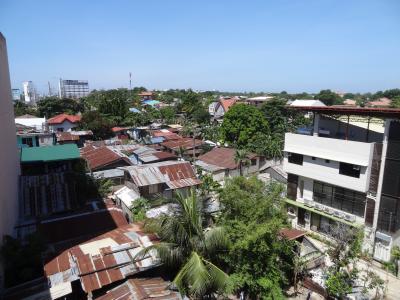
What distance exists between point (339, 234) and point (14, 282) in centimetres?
1566

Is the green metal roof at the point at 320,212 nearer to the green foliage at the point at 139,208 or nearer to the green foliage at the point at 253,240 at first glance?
the green foliage at the point at 253,240

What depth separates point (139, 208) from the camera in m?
20.6

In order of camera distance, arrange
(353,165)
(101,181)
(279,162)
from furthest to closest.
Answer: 1. (279,162)
2. (101,181)
3. (353,165)

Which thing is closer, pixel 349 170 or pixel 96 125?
pixel 349 170

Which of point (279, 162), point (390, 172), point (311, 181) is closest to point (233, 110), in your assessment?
point (279, 162)

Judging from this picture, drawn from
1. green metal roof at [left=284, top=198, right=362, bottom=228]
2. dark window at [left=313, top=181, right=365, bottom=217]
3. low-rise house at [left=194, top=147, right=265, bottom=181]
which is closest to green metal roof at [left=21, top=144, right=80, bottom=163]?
low-rise house at [left=194, top=147, right=265, bottom=181]

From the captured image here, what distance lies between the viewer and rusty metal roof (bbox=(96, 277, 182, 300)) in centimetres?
1070

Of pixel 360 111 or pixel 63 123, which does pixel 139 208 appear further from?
pixel 63 123

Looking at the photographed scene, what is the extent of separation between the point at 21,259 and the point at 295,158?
720 inches

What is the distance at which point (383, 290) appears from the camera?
14875 millimetres

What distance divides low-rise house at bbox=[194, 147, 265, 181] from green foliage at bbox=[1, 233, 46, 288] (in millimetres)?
23187

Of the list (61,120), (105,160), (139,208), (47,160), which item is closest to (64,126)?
(61,120)

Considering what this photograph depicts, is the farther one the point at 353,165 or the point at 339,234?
the point at 353,165

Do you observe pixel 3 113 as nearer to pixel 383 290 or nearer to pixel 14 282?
pixel 14 282
